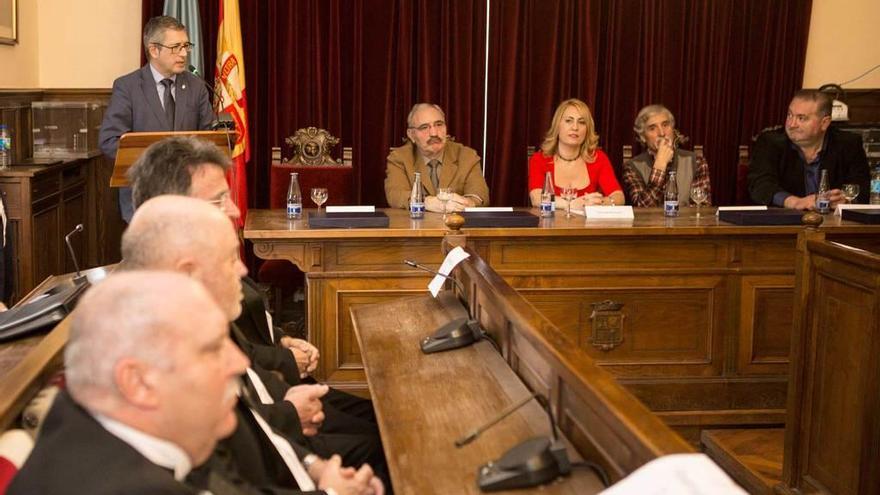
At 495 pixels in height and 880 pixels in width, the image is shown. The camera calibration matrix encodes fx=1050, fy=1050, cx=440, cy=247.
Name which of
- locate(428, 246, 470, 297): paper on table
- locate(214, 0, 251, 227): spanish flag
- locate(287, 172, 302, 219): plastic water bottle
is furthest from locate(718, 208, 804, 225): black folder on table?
locate(214, 0, 251, 227): spanish flag

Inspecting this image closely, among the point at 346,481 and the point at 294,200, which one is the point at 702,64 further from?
the point at 346,481

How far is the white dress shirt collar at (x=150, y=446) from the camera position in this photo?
1.44 meters

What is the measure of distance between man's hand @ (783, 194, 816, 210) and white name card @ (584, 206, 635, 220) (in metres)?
1.01

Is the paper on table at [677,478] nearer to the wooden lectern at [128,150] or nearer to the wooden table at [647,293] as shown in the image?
the wooden table at [647,293]

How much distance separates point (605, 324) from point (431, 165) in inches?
57.9

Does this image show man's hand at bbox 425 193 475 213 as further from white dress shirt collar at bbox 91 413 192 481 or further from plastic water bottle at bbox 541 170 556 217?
white dress shirt collar at bbox 91 413 192 481

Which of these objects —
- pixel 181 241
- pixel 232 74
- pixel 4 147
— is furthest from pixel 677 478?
pixel 232 74

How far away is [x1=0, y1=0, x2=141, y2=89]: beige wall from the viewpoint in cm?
652

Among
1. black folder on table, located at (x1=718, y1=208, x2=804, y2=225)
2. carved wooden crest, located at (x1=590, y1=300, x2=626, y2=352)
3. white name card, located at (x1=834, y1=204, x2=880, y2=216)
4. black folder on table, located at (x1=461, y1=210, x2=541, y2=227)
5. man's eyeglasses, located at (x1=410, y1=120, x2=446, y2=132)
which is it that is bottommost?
carved wooden crest, located at (x1=590, y1=300, x2=626, y2=352)

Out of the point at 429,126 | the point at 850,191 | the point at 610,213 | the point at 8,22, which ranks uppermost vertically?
the point at 8,22

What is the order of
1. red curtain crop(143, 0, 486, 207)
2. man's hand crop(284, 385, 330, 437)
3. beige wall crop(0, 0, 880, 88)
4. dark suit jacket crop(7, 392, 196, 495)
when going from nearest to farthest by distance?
1. dark suit jacket crop(7, 392, 196, 495)
2. man's hand crop(284, 385, 330, 437)
3. beige wall crop(0, 0, 880, 88)
4. red curtain crop(143, 0, 486, 207)

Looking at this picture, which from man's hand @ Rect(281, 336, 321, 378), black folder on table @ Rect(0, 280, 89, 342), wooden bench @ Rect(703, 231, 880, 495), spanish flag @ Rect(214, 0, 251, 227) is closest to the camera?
black folder on table @ Rect(0, 280, 89, 342)

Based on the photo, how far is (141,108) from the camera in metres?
5.63

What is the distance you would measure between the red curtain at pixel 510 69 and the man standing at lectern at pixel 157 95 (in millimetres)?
943
